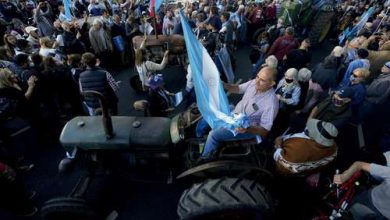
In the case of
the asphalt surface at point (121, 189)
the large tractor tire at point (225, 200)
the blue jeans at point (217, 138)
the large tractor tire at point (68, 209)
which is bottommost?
the asphalt surface at point (121, 189)

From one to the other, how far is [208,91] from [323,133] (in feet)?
4.38

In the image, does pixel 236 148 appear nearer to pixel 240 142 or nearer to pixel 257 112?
pixel 240 142

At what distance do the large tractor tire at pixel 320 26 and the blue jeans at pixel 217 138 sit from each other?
26.7 ft

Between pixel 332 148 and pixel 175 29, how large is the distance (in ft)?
20.7

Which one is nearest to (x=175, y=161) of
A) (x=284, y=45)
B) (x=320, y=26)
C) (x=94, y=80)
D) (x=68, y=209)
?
(x=68, y=209)

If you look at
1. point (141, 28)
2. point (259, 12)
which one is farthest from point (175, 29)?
point (259, 12)

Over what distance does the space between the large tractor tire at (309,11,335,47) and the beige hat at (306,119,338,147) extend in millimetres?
7940

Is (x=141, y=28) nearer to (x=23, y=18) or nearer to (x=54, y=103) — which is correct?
(x=54, y=103)

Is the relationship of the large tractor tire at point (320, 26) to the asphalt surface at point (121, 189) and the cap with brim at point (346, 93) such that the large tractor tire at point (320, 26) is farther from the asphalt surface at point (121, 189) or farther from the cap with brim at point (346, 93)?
the asphalt surface at point (121, 189)

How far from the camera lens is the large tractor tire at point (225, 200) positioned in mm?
2629

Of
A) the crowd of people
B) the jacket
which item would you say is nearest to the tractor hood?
the crowd of people

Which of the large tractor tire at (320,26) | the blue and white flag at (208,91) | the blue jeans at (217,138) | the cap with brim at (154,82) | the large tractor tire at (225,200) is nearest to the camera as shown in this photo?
the large tractor tire at (225,200)

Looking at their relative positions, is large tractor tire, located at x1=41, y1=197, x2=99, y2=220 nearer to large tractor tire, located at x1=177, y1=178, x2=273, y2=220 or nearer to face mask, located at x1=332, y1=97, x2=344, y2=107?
large tractor tire, located at x1=177, y1=178, x2=273, y2=220

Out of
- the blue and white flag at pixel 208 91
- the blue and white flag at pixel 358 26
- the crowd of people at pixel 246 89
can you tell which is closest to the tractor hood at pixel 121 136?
the crowd of people at pixel 246 89
